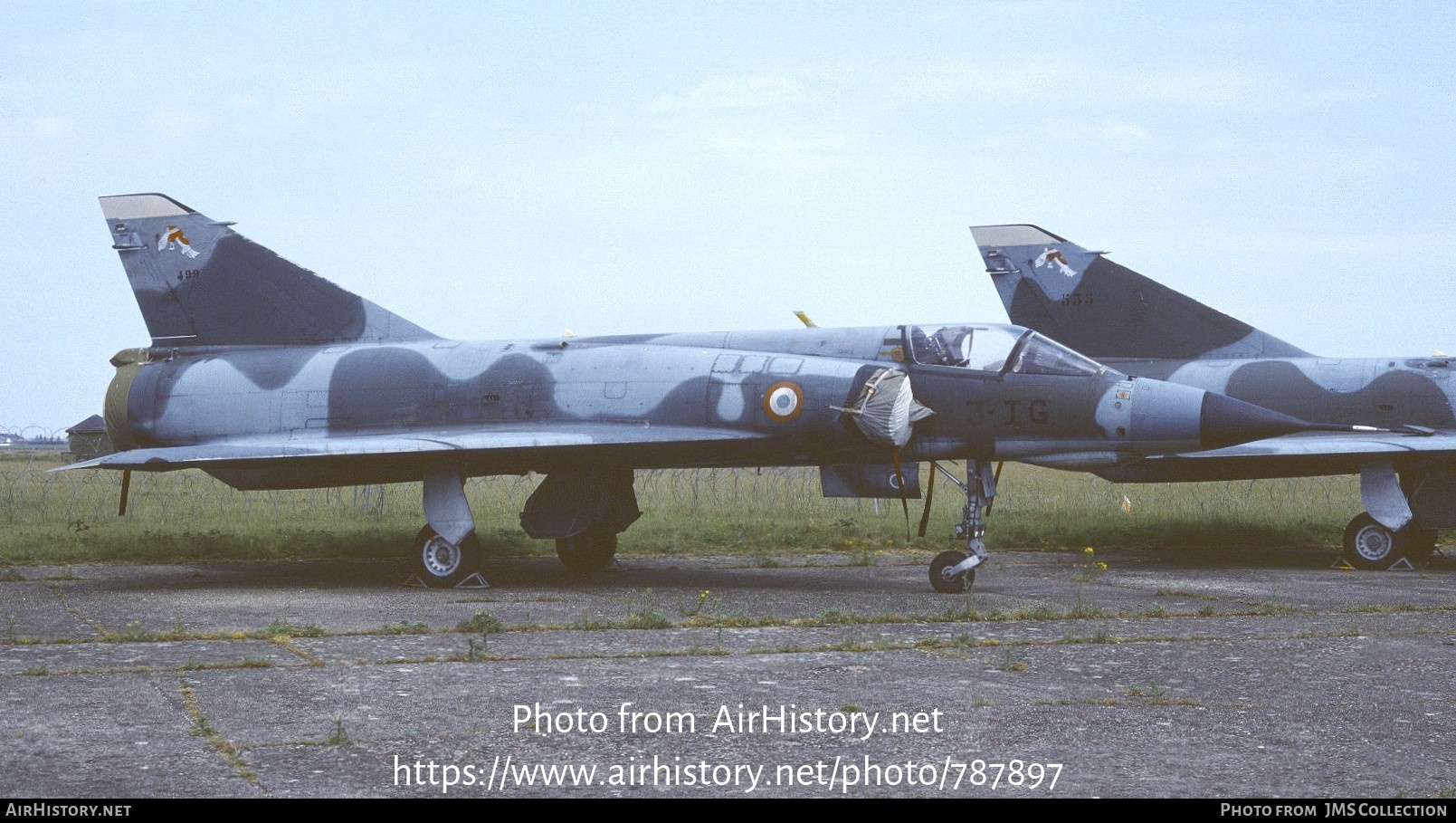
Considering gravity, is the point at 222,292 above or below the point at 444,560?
above

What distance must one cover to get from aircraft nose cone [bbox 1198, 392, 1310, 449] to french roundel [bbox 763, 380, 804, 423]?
134 inches

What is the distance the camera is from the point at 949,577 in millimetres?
12609

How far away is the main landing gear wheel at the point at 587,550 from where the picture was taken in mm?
15477

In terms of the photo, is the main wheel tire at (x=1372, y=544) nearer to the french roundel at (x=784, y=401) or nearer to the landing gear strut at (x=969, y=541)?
the landing gear strut at (x=969, y=541)

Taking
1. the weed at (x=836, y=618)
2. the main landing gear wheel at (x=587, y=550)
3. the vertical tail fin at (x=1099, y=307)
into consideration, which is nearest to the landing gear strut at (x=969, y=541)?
the weed at (x=836, y=618)

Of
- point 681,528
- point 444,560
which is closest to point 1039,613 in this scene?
point 444,560

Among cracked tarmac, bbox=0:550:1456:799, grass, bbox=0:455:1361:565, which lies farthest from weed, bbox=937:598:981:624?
grass, bbox=0:455:1361:565

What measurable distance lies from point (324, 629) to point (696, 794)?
214 inches

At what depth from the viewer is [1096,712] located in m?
7.07

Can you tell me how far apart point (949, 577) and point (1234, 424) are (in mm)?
2701

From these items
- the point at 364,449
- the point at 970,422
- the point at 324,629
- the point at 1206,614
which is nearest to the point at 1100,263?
the point at 970,422

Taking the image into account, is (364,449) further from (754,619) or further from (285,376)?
(754,619)

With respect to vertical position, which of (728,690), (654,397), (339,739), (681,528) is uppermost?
(654,397)

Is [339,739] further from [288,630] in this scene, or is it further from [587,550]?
→ [587,550]
